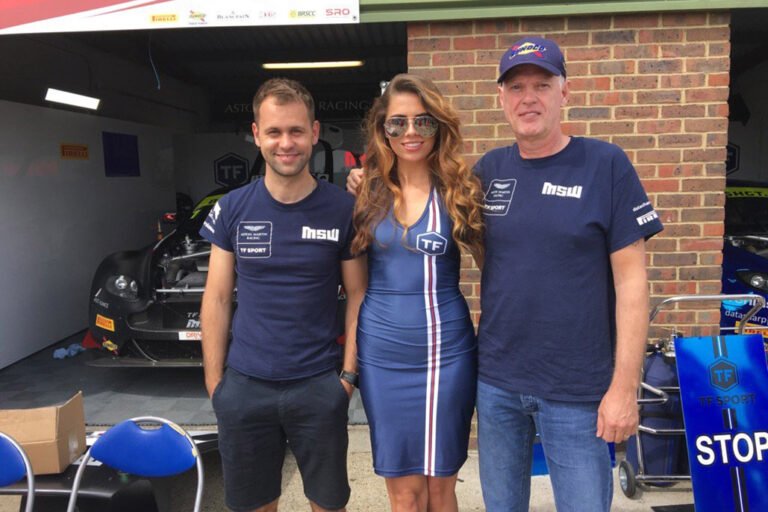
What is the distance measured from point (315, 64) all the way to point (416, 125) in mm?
7759

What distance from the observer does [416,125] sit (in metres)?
2.02

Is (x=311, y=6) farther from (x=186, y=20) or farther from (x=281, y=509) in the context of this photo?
(x=281, y=509)

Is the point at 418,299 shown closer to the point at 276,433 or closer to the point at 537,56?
the point at 276,433

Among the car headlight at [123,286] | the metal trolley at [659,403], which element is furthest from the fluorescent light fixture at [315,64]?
the metal trolley at [659,403]

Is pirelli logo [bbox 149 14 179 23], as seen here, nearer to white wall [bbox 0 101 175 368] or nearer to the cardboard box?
the cardboard box

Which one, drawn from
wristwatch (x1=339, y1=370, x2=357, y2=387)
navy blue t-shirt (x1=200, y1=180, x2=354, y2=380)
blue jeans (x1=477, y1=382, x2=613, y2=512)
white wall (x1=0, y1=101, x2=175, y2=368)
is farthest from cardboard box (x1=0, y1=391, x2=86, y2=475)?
white wall (x1=0, y1=101, x2=175, y2=368)

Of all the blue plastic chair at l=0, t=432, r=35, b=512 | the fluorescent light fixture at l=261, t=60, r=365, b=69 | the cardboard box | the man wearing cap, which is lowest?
the cardboard box

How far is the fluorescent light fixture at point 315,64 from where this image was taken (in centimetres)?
920

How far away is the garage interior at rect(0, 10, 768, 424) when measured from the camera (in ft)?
17.4

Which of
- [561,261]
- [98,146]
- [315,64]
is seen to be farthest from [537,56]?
[315,64]

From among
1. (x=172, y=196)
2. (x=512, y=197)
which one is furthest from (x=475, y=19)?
(x=172, y=196)

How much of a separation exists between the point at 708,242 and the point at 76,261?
6.20 m

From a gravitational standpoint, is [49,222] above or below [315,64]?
below

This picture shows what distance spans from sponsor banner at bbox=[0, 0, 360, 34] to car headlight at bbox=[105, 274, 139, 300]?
193 cm
